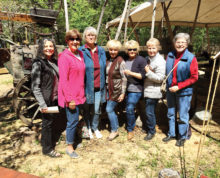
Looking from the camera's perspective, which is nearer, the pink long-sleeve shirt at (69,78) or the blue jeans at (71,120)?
the pink long-sleeve shirt at (69,78)

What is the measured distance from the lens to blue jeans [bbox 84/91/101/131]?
9.93 feet

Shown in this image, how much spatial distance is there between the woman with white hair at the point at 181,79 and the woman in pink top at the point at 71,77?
4.96 feet

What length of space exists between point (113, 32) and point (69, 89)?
12.5m

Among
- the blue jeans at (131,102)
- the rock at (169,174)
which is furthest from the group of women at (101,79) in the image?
the rock at (169,174)

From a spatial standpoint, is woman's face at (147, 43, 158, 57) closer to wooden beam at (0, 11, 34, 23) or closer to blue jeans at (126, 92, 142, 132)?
blue jeans at (126, 92, 142, 132)

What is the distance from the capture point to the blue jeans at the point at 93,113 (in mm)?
3026

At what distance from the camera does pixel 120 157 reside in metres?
2.82

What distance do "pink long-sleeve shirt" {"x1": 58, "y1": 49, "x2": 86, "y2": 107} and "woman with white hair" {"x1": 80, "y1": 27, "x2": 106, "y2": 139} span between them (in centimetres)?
20

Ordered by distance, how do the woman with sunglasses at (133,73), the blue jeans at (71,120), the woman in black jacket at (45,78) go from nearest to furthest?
the woman in black jacket at (45,78) < the blue jeans at (71,120) < the woman with sunglasses at (133,73)

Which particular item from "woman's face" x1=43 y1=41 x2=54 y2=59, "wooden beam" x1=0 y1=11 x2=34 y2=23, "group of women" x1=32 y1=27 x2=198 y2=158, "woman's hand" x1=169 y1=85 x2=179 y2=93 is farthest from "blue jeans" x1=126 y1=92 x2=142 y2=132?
"wooden beam" x1=0 y1=11 x2=34 y2=23

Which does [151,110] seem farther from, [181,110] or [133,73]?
[133,73]

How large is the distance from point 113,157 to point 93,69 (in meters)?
1.52

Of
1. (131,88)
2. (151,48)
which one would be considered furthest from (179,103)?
(151,48)

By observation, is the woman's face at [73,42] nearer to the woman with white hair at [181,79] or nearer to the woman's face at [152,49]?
the woman's face at [152,49]
